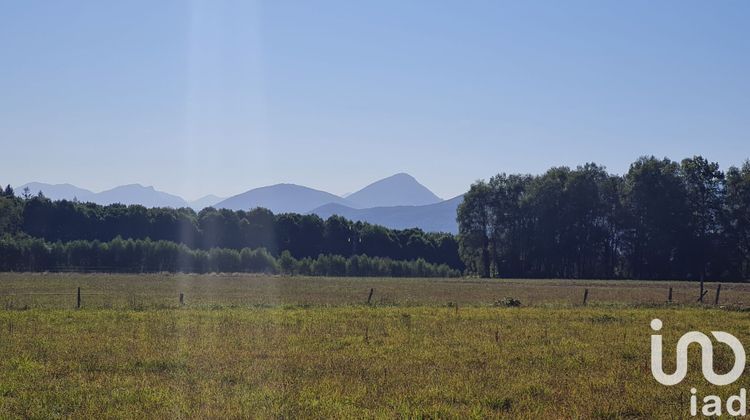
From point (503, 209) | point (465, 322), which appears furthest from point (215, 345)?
point (503, 209)

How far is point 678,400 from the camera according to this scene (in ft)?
44.5

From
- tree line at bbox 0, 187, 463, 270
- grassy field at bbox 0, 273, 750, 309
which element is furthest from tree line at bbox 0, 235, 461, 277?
grassy field at bbox 0, 273, 750, 309

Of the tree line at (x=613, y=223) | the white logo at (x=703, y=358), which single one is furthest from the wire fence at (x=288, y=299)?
the tree line at (x=613, y=223)

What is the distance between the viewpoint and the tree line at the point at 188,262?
11462 centimetres

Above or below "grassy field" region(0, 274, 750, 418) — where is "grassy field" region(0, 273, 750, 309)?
below

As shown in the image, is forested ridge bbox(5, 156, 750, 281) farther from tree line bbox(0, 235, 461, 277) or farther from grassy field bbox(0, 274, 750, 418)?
grassy field bbox(0, 274, 750, 418)

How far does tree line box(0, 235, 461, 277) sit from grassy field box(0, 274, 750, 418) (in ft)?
287

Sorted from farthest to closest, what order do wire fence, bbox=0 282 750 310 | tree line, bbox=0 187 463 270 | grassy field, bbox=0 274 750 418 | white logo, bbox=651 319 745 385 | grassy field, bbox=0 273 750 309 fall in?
tree line, bbox=0 187 463 270, grassy field, bbox=0 273 750 309, wire fence, bbox=0 282 750 310, white logo, bbox=651 319 745 385, grassy field, bbox=0 274 750 418

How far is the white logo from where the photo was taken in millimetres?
15633

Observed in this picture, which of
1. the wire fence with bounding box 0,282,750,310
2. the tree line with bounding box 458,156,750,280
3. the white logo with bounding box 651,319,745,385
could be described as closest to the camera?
the white logo with bounding box 651,319,745,385

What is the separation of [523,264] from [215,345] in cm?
10081

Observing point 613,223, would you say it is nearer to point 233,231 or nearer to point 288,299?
point 233,231

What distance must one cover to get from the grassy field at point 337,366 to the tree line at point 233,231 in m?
119

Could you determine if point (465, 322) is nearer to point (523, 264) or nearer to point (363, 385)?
point (363, 385)
